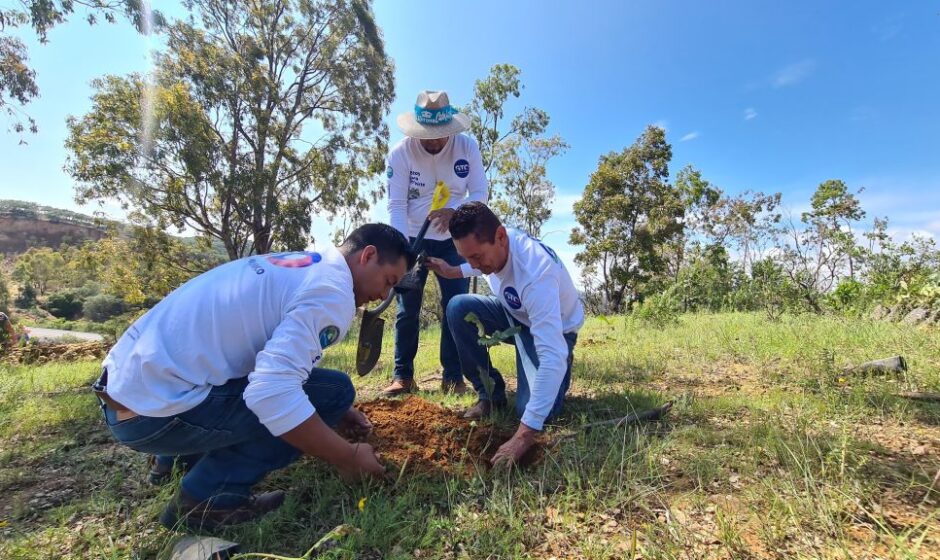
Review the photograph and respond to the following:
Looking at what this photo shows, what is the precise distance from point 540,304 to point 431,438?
31.8 inches

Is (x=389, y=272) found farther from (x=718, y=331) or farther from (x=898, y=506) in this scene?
(x=718, y=331)

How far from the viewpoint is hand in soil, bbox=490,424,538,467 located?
1.80m

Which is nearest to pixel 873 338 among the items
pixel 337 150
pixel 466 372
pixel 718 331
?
pixel 718 331

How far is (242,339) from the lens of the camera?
5.06ft

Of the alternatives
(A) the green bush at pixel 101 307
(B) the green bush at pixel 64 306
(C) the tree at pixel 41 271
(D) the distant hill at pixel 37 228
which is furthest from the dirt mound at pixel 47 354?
(D) the distant hill at pixel 37 228

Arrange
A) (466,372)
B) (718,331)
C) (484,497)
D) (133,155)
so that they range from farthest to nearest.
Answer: (133,155) < (718,331) < (466,372) < (484,497)

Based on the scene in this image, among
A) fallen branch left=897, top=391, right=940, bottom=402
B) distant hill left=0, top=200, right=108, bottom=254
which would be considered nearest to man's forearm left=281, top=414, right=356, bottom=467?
fallen branch left=897, top=391, right=940, bottom=402

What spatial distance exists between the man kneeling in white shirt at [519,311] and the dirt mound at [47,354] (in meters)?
9.08

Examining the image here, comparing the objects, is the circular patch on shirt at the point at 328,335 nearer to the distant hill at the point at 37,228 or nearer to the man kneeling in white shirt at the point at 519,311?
the man kneeling in white shirt at the point at 519,311

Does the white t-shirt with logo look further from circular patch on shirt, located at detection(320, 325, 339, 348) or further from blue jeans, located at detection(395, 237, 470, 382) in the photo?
circular patch on shirt, located at detection(320, 325, 339, 348)

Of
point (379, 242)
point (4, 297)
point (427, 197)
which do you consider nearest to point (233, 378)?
→ point (379, 242)

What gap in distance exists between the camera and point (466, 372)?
2.68 m

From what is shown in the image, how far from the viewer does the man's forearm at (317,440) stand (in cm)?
146

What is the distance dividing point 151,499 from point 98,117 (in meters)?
17.1
